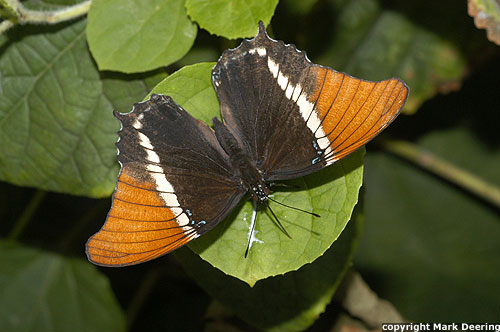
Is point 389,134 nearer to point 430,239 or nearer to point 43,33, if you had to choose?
point 430,239

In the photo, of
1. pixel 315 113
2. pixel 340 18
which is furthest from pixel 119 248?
pixel 340 18

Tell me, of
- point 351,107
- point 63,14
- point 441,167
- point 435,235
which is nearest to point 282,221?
point 351,107

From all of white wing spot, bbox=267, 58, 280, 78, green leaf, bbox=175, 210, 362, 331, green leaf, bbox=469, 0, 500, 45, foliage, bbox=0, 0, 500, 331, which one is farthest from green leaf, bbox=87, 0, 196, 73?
green leaf, bbox=469, 0, 500, 45

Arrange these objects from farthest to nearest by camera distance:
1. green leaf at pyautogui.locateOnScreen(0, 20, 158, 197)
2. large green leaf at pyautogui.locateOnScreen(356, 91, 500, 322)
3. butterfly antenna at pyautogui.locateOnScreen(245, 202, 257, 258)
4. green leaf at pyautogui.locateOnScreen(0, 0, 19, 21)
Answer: large green leaf at pyautogui.locateOnScreen(356, 91, 500, 322)
green leaf at pyautogui.locateOnScreen(0, 20, 158, 197)
green leaf at pyautogui.locateOnScreen(0, 0, 19, 21)
butterfly antenna at pyautogui.locateOnScreen(245, 202, 257, 258)

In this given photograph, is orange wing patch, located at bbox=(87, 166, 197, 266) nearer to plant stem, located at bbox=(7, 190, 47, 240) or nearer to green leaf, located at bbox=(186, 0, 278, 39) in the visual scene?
green leaf, located at bbox=(186, 0, 278, 39)

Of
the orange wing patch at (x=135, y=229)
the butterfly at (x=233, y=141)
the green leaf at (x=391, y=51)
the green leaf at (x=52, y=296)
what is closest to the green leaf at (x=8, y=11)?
the butterfly at (x=233, y=141)

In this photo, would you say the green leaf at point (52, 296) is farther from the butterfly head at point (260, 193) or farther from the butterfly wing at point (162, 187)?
the butterfly head at point (260, 193)

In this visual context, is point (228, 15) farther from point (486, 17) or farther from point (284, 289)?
point (284, 289)
